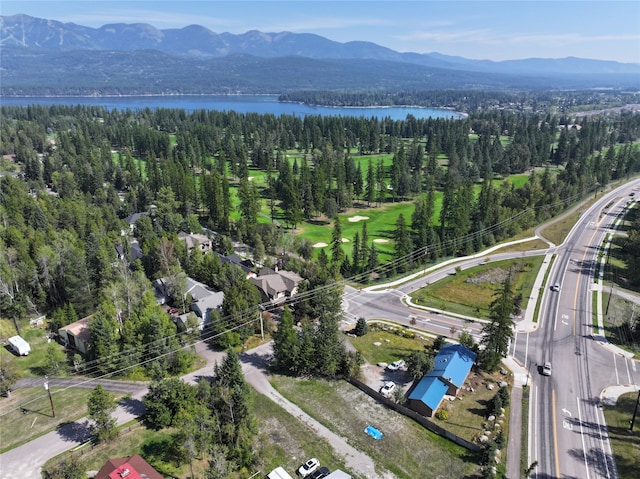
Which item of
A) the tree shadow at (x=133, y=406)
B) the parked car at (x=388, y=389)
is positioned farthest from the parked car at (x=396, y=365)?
the tree shadow at (x=133, y=406)

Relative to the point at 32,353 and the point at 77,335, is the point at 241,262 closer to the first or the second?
the point at 77,335

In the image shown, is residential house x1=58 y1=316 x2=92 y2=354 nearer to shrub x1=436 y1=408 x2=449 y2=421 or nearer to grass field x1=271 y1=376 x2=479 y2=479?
grass field x1=271 y1=376 x2=479 y2=479

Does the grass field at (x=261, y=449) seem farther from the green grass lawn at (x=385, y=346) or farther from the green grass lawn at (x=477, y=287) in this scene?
the green grass lawn at (x=477, y=287)

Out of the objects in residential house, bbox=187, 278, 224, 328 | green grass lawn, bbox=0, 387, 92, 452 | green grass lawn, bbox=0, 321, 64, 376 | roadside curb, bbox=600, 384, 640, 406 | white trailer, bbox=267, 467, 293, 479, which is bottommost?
green grass lawn, bbox=0, 321, 64, 376

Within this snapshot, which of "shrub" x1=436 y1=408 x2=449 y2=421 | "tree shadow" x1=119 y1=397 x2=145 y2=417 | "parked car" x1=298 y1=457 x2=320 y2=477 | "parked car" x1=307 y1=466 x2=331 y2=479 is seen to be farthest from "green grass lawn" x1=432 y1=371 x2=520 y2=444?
"tree shadow" x1=119 y1=397 x2=145 y2=417

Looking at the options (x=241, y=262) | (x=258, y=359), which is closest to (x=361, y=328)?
(x=258, y=359)

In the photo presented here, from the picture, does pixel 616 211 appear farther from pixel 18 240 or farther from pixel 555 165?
pixel 18 240
